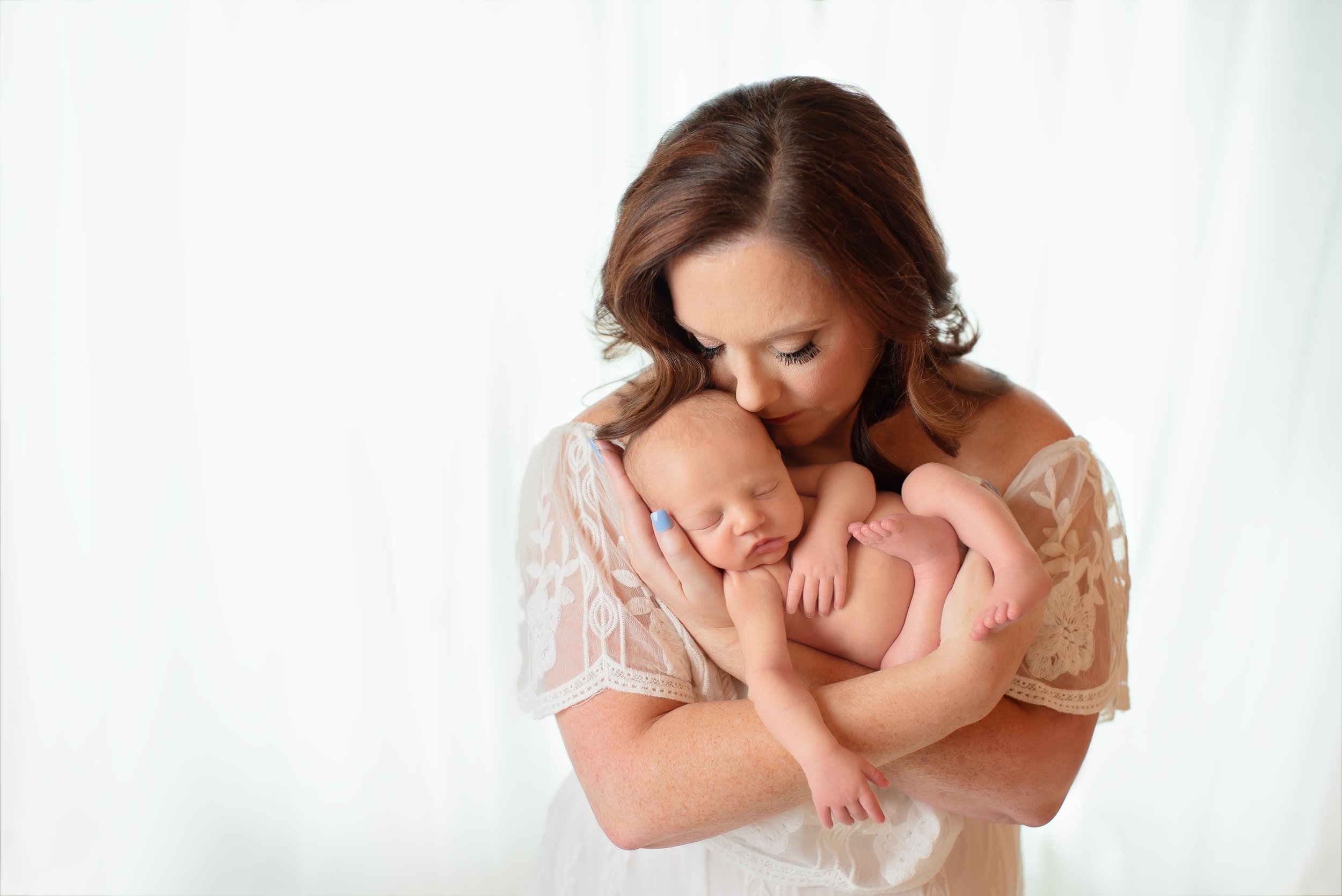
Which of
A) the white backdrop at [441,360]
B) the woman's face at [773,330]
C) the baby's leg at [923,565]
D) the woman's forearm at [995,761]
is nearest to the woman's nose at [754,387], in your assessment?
the woman's face at [773,330]

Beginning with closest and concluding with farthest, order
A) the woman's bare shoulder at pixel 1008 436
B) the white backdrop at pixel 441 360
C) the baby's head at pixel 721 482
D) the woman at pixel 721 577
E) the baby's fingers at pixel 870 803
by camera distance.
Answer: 1. the baby's fingers at pixel 870 803
2. the woman at pixel 721 577
3. the baby's head at pixel 721 482
4. the woman's bare shoulder at pixel 1008 436
5. the white backdrop at pixel 441 360

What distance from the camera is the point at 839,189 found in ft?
4.90

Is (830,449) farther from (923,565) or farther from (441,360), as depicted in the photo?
(441,360)

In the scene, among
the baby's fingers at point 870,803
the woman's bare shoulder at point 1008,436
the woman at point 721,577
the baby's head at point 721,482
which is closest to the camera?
the baby's fingers at point 870,803

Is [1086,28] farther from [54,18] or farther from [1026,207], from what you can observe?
[54,18]

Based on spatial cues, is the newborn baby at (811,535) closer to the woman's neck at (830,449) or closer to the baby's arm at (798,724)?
the baby's arm at (798,724)

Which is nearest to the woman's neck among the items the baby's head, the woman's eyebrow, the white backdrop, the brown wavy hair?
the brown wavy hair

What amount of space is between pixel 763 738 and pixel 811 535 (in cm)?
37

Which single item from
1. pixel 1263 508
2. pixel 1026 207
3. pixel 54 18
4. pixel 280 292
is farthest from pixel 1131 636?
pixel 54 18

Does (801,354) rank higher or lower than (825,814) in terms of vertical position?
higher

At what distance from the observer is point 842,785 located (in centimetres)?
134

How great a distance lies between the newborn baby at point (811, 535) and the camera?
151cm

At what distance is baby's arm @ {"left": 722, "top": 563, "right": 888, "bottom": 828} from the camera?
1343mm

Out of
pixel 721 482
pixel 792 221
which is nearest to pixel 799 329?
pixel 792 221
